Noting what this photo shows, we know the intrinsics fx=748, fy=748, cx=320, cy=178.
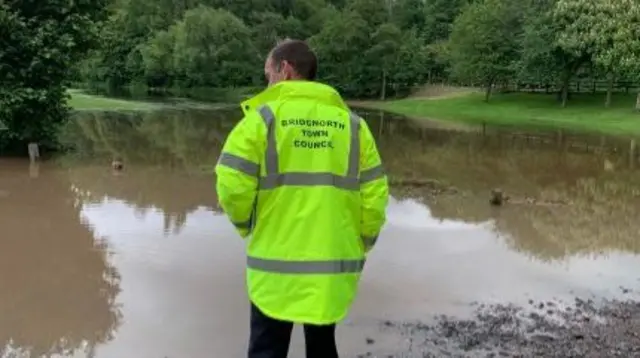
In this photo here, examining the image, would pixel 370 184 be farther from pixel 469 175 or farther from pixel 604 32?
pixel 604 32

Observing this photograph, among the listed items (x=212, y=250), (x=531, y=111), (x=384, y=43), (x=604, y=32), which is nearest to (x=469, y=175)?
(x=212, y=250)

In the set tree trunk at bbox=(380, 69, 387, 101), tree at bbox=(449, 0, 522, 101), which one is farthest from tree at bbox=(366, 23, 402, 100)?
tree at bbox=(449, 0, 522, 101)

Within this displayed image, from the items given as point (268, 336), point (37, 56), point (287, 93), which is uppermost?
point (287, 93)

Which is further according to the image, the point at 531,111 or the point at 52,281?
the point at 531,111

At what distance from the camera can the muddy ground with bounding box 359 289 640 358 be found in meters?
6.40

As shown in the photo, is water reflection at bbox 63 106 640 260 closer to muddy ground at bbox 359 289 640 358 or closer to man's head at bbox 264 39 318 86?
muddy ground at bbox 359 289 640 358

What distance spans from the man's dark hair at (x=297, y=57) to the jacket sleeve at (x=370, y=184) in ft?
1.25

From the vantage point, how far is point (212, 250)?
33.3 ft

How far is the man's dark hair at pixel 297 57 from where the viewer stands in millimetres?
3623

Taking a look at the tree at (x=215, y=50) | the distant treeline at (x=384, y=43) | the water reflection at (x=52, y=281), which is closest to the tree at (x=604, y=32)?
the distant treeline at (x=384, y=43)

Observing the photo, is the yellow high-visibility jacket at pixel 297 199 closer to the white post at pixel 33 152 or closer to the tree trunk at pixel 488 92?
the white post at pixel 33 152

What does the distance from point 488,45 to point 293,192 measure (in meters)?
48.5

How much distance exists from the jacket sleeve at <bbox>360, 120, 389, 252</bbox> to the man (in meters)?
0.01

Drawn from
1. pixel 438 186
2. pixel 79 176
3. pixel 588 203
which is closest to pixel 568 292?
pixel 588 203
